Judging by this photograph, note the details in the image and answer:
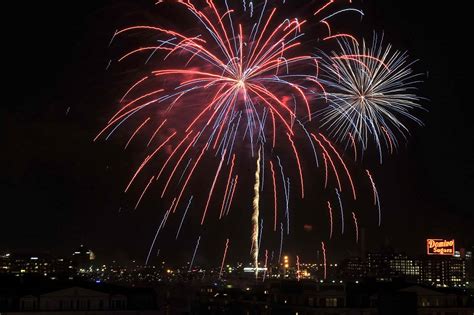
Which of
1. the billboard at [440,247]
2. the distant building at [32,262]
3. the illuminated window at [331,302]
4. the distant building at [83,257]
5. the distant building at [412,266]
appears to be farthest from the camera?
the distant building at [412,266]

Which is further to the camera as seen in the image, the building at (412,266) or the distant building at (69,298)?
the building at (412,266)

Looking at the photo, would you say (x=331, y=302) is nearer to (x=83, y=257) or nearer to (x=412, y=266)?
(x=83, y=257)

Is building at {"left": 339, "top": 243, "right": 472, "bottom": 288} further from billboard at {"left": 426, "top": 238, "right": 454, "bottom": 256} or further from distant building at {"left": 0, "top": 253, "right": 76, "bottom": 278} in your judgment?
distant building at {"left": 0, "top": 253, "right": 76, "bottom": 278}

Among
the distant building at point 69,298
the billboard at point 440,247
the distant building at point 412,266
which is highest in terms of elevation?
the billboard at point 440,247

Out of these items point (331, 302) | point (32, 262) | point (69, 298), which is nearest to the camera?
point (69, 298)

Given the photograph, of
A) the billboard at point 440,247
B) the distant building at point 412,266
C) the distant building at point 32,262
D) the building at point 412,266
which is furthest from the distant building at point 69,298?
the building at point 412,266

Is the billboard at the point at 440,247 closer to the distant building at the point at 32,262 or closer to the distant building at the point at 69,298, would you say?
the distant building at the point at 32,262

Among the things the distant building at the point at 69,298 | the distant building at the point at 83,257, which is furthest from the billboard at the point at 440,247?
the distant building at the point at 69,298

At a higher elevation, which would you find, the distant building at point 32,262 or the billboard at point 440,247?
the billboard at point 440,247

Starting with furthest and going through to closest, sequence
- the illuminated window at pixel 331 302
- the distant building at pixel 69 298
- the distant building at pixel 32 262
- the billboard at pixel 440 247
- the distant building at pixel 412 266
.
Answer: the distant building at pixel 412 266 → the distant building at pixel 32 262 → the billboard at pixel 440 247 → the illuminated window at pixel 331 302 → the distant building at pixel 69 298

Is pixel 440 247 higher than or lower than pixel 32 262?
higher

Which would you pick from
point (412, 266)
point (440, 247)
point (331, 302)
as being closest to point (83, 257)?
point (440, 247)
